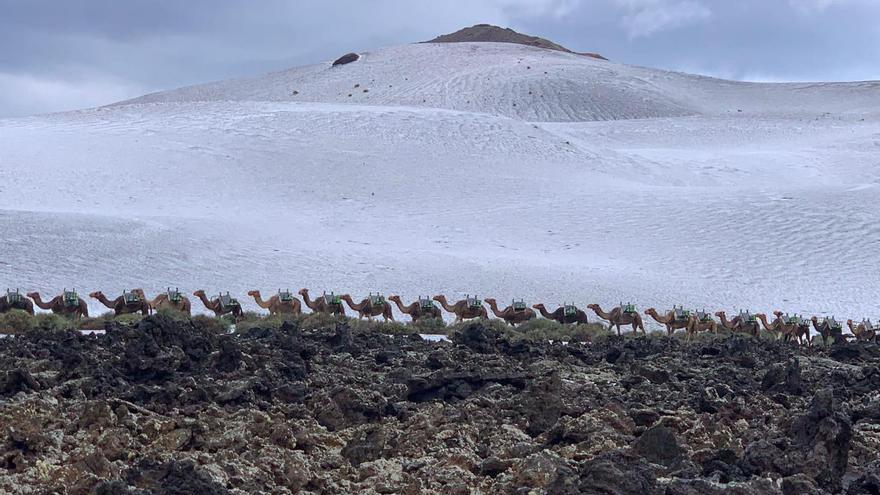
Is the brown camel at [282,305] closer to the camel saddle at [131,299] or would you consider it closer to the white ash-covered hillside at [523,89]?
the camel saddle at [131,299]

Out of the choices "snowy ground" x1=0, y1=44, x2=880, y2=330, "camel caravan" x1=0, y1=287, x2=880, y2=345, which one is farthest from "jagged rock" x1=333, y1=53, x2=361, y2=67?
"camel caravan" x1=0, y1=287, x2=880, y2=345

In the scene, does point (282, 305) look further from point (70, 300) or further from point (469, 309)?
point (70, 300)

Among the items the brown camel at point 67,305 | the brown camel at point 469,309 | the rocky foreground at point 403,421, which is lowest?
the brown camel at point 469,309

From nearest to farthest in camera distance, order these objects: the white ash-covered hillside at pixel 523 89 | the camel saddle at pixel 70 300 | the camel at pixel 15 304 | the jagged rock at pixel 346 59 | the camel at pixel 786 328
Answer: the camel at pixel 15 304 → the camel saddle at pixel 70 300 → the camel at pixel 786 328 → the white ash-covered hillside at pixel 523 89 → the jagged rock at pixel 346 59

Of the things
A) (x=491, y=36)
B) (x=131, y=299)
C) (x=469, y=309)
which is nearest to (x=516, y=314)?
(x=469, y=309)

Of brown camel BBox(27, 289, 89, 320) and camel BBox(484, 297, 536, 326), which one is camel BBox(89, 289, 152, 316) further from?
camel BBox(484, 297, 536, 326)

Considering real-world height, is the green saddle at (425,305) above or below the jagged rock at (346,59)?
below

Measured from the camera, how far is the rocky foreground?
30.7 feet

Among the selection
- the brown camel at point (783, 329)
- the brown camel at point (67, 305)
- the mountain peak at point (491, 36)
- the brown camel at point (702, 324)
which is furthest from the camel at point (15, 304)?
the mountain peak at point (491, 36)

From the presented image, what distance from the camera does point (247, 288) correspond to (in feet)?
98.3

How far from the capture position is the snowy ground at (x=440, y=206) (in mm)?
31828

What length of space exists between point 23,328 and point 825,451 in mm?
14188

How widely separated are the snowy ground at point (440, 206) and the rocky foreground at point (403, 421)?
14.7m

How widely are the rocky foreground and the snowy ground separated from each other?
1472 cm
